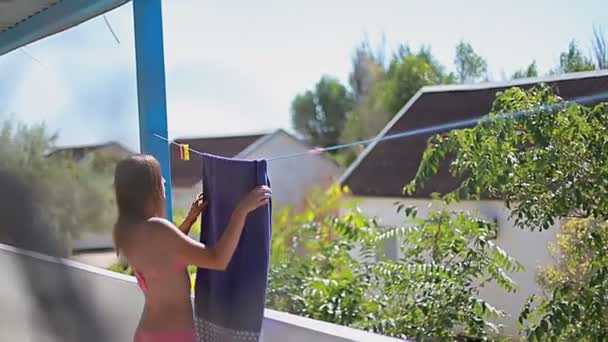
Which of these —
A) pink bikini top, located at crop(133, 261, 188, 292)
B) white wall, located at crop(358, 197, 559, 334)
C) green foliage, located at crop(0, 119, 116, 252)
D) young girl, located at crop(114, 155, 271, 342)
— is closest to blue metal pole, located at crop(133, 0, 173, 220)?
young girl, located at crop(114, 155, 271, 342)

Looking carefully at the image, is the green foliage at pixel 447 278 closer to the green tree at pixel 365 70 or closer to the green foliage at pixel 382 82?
the green foliage at pixel 382 82

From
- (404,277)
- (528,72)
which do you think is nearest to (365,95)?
(528,72)

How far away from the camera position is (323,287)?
333cm

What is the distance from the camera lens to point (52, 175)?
347cm

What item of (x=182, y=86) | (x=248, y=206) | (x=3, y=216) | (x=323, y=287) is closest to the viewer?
(x=248, y=206)

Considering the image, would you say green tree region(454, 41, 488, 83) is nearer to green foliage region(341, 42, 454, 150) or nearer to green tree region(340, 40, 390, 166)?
green foliage region(341, 42, 454, 150)

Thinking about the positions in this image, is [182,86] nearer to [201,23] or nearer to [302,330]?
[201,23]

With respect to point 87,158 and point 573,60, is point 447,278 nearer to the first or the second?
point 573,60

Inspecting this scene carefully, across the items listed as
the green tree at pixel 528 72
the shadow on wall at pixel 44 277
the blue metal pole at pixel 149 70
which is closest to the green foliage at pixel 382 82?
the green tree at pixel 528 72

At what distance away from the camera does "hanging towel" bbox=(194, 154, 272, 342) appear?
5.71 ft

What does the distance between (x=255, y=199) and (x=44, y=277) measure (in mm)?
1827

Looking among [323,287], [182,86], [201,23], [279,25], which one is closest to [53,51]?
[182,86]

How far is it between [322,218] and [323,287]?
1.23 m

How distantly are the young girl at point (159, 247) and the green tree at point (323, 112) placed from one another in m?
7.95
